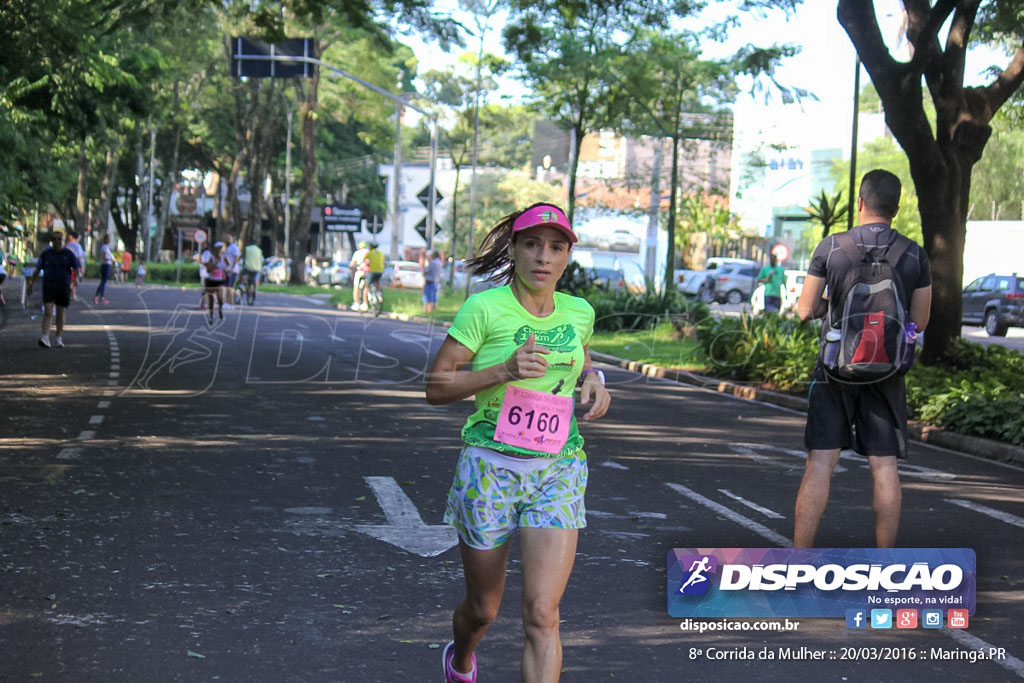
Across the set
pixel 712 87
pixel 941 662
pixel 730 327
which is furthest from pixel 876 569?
pixel 712 87

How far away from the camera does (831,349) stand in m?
6.69

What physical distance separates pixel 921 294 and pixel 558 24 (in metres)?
25.0

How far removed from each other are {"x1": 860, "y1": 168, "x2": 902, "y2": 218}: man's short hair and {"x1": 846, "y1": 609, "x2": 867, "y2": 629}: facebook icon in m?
2.14

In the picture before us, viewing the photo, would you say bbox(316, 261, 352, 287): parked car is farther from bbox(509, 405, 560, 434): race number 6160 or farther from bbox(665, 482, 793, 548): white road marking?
bbox(509, 405, 560, 434): race number 6160

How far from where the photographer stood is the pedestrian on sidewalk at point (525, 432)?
4.35 metres

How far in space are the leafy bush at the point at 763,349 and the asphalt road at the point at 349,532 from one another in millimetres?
2108

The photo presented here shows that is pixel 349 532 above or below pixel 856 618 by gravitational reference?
below

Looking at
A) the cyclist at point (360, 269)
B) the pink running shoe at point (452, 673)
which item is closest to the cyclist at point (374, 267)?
the cyclist at point (360, 269)

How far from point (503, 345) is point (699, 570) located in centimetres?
132

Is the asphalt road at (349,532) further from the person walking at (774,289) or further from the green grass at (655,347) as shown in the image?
the person walking at (774,289)

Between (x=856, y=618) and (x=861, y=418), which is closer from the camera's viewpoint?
(x=856, y=618)

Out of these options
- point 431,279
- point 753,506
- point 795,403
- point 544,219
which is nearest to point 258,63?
point 431,279

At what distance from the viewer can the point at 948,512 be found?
9.49m

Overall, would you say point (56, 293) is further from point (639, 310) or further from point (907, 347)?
point (907, 347)
